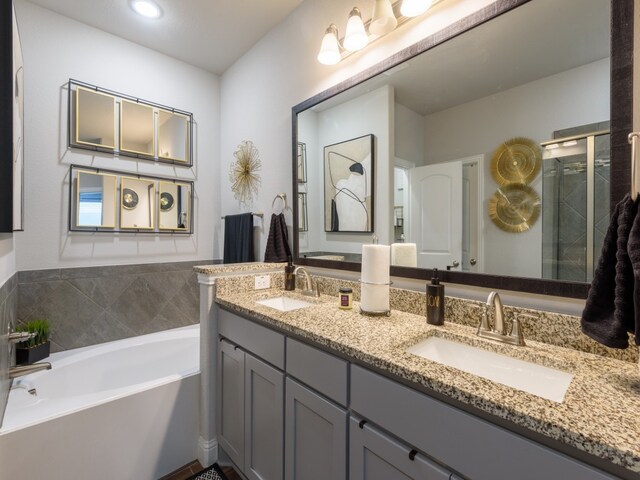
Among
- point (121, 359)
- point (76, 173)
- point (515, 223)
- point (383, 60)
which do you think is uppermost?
point (383, 60)

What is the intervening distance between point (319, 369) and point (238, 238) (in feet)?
5.62

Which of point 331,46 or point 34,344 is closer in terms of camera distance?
point 331,46

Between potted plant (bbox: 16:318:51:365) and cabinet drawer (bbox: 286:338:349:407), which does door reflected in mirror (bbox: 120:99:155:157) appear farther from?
cabinet drawer (bbox: 286:338:349:407)

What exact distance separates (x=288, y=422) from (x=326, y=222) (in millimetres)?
1094

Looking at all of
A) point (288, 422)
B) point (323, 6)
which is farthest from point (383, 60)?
point (288, 422)

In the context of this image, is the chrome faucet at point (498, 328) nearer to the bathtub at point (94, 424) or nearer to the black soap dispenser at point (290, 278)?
the black soap dispenser at point (290, 278)

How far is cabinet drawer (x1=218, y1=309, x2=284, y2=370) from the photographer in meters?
1.31

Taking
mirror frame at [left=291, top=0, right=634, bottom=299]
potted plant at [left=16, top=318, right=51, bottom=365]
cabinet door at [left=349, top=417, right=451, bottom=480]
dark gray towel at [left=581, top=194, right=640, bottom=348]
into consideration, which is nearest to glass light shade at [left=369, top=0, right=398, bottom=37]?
mirror frame at [left=291, top=0, right=634, bottom=299]

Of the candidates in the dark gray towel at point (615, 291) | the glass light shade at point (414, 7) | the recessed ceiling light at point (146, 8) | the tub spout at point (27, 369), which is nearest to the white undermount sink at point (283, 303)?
the tub spout at point (27, 369)

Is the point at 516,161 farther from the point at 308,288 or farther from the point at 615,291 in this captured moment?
the point at 308,288

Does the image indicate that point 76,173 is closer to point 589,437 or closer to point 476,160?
point 476,160

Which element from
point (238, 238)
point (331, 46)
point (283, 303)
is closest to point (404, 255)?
point (283, 303)

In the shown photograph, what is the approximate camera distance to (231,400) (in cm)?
165

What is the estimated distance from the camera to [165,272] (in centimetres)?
266
